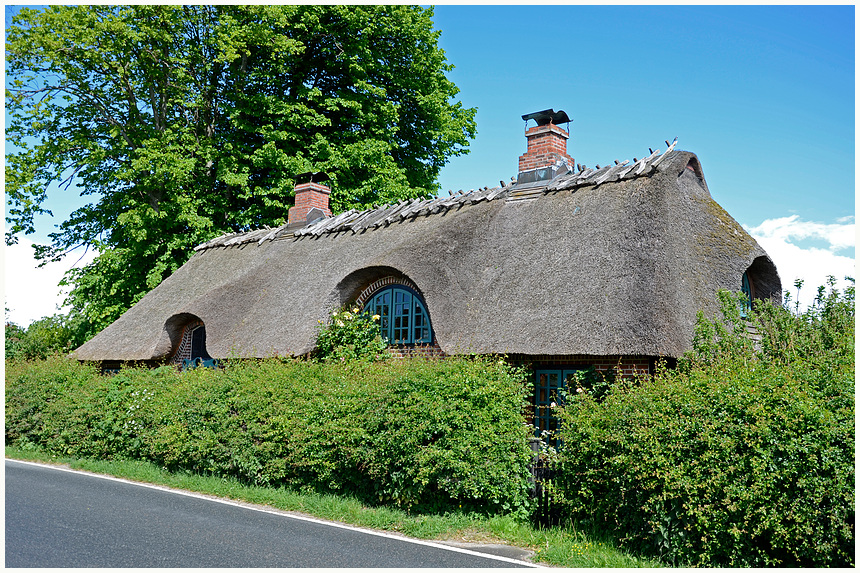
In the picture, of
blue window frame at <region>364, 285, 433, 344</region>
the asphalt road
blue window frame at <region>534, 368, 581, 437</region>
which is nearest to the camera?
the asphalt road

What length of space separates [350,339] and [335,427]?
12.6 ft

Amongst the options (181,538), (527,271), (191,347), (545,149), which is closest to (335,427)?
(181,538)

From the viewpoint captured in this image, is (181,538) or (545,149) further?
(545,149)

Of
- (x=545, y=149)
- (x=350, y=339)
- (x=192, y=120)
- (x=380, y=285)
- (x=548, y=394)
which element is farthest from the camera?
(x=192, y=120)

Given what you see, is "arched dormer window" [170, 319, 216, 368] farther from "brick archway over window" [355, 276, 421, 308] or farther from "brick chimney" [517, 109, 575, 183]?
"brick chimney" [517, 109, 575, 183]

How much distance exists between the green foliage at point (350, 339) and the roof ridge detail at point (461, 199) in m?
2.88

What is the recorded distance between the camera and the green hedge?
29.1 ft

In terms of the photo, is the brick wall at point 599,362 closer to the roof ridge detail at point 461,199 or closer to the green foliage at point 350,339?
the green foliage at point 350,339

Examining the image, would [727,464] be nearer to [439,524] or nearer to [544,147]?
[439,524]

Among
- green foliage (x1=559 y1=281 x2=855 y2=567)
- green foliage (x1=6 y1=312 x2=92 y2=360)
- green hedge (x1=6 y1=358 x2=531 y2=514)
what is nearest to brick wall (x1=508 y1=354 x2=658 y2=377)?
green hedge (x1=6 y1=358 x2=531 y2=514)

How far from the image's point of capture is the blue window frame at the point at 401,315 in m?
13.3

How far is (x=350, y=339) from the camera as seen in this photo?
13.6 m

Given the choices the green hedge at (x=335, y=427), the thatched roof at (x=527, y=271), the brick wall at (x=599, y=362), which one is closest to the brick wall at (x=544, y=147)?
the thatched roof at (x=527, y=271)

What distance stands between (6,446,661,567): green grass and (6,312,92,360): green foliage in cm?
1338
